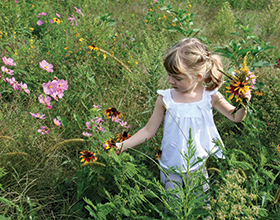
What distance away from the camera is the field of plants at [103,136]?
1.16 m

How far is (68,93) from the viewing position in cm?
225

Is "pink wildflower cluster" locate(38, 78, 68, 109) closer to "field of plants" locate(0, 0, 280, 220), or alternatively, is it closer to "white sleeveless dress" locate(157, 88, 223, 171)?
"field of plants" locate(0, 0, 280, 220)

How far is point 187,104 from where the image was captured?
1.58m

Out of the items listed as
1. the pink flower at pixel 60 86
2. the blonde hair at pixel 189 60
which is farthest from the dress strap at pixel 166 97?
the pink flower at pixel 60 86

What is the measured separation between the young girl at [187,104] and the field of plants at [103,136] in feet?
0.41

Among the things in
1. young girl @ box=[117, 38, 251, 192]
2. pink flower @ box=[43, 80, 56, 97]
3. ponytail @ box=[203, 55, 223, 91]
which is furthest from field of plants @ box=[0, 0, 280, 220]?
ponytail @ box=[203, 55, 223, 91]

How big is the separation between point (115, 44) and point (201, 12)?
2871mm

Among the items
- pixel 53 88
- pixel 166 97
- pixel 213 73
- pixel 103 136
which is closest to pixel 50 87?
pixel 53 88

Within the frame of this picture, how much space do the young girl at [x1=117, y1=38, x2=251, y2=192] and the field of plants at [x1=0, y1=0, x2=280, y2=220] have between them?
0.41 feet

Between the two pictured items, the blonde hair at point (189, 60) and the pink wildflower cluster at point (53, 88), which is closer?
the blonde hair at point (189, 60)

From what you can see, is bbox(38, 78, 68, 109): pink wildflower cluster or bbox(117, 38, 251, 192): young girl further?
bbox(38, 78, 68, 109): pink wildflower cluster

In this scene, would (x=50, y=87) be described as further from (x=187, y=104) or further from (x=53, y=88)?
(x=187, y=104)

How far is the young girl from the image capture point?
150cm

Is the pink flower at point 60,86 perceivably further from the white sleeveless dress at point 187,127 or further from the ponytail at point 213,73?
the ponytail at point 213,73
